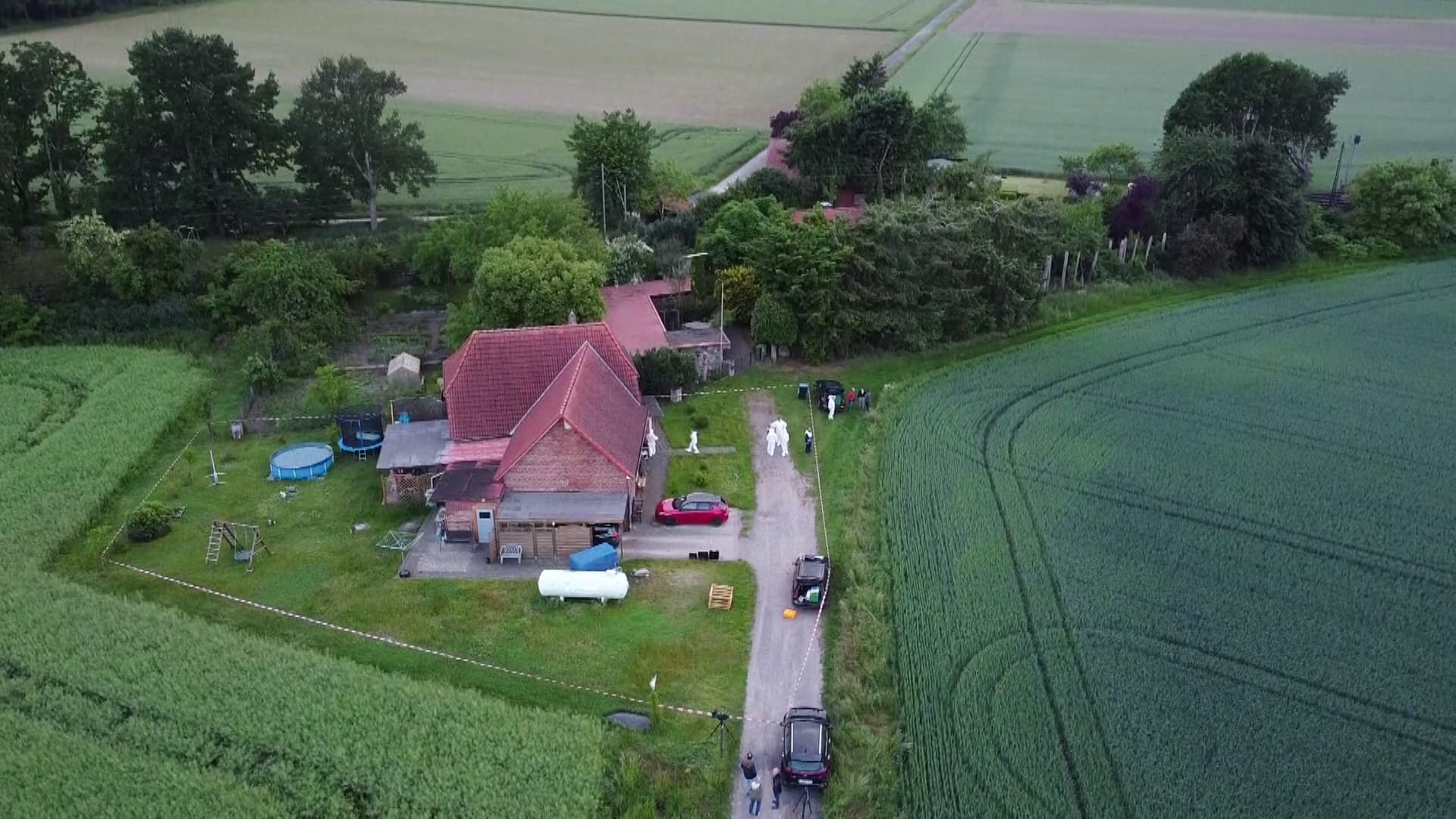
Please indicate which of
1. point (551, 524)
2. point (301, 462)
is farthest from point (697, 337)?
point (301, 462)

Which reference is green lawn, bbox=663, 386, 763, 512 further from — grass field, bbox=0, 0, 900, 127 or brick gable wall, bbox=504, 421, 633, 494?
grass field, bbox=0, 0, 900, 127

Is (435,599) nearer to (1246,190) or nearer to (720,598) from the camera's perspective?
(720,598)

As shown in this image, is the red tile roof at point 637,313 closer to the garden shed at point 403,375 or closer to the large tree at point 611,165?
the garden shed at point 403,375

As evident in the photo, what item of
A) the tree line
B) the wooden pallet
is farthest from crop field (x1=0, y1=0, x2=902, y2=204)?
the wooden pallet

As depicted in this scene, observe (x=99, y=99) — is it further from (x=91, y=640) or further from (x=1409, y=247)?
(x=1409, y=247)

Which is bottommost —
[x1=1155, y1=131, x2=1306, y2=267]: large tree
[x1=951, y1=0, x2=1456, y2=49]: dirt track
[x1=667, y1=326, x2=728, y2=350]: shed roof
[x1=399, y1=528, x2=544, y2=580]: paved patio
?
[x1=399, y1=528, x2=544, y2=580]: paved patio

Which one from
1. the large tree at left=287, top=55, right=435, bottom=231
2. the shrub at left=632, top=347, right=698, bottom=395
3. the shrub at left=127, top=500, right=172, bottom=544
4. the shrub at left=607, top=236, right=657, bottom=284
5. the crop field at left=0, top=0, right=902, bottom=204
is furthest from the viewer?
the crop field at left=0, top=0, right=902, bottom=204

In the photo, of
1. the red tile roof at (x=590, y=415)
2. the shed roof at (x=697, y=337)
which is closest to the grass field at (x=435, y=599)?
the red tile roof at (x=590, y=415)

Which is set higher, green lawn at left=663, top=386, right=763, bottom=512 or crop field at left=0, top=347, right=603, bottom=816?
green lawn at left=663, top=386, right=763, bottom=512
